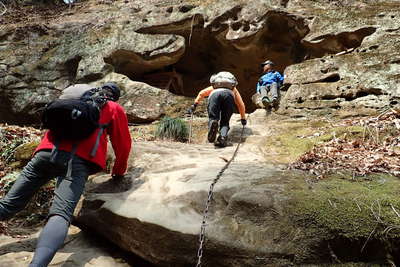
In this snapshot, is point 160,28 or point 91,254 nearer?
point 91,254

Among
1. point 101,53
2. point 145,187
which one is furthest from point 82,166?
point 101,53

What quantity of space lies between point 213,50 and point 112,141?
31.0 feet

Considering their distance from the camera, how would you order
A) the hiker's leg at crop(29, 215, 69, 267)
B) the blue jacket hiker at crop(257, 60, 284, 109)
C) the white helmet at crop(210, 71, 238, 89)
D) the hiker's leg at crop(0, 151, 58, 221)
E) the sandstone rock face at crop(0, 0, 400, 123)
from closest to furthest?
the hiker's leg at crop(29, 215, 69, 267)
the hiker's leg at crop(0, 151, 58, 221)
the white helmet at crop(210, 71, 238, 89)
the sandstone rock face at crop(0, 0, 400, 123)
the blue jacket hiker at crop(257, 60, 284, 109)

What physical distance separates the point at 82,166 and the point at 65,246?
117cm

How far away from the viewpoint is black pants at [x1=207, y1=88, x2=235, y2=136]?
23.1 ft

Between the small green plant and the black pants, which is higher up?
the black pants

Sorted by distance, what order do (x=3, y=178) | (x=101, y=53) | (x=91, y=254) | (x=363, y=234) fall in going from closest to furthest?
(x=363, y=234) < (x=91, y=254) < (x=3, y=178) < (x=101, y=53)

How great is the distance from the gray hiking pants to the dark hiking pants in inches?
240

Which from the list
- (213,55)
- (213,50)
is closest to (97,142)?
(213,50)

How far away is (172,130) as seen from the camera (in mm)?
8242

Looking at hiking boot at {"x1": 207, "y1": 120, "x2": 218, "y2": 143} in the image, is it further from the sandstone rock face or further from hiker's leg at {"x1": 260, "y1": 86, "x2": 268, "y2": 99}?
hiker's leg at {"x1": 260, "y1": 86, "x2": 268, "y2": 99}

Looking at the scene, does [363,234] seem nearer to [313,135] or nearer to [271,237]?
[271,237]

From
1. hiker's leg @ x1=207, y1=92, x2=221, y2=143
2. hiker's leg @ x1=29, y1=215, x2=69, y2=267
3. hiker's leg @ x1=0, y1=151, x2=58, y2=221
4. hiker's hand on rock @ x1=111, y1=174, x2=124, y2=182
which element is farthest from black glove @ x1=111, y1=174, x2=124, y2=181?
hiker's leg @ x1=207, y1=92, x2=221, y2=143

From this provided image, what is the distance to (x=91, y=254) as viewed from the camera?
4.18m
